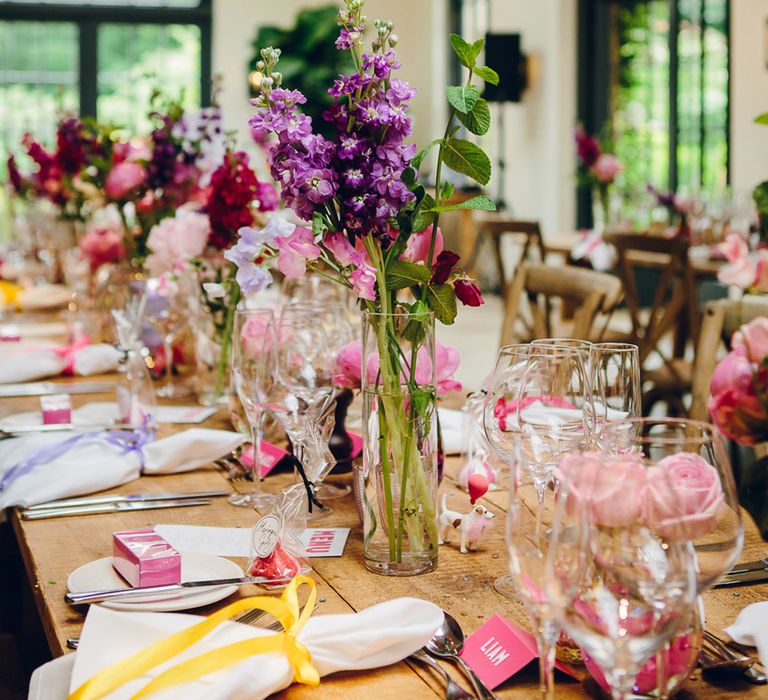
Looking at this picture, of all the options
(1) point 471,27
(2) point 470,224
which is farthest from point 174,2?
(2) point 470,224

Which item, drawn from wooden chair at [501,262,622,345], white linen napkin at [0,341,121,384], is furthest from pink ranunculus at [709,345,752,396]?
white linen napkin at [0,341,121,384]

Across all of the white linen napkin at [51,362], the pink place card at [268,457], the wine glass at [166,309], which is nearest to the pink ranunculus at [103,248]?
the white linen napkin at [51,362]

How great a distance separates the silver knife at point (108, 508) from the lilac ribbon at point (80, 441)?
4.1 inches

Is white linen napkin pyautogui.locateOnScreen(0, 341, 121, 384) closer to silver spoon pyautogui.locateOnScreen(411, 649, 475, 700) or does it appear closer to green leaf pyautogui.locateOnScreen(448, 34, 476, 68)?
green leaf pyautogui.locateOnScreen(448, 34, 476, 68)

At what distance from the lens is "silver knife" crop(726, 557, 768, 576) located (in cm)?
116

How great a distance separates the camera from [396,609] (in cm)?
95

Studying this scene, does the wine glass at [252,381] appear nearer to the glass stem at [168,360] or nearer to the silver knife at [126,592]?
the silver knife at [126,592]

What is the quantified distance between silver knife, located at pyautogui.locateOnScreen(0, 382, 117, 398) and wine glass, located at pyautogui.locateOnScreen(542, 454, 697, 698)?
5.24 ft

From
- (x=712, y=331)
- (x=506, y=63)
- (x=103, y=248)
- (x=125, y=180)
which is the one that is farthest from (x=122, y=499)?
(x=506, y=63)

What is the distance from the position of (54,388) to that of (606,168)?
168 inches

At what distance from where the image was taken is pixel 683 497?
0.78m

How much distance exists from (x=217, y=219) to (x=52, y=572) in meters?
1.00

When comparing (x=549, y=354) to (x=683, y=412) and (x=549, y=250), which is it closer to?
(x=683, y=412)

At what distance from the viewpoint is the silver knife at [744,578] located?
3.70 ft
